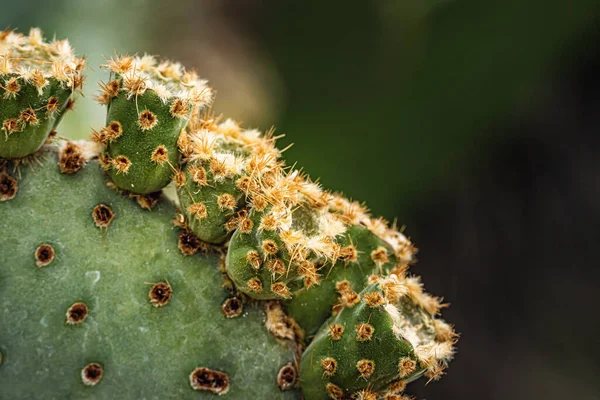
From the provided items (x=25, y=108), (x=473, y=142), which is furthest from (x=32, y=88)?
(x=473, y=142)

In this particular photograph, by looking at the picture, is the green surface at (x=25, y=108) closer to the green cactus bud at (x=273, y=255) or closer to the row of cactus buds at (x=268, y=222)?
the row of cactus buds at (x=268, y=222)

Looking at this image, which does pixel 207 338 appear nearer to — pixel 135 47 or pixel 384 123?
pixel 384 123

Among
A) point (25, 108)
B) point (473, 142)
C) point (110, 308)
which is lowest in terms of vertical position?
point (110, 308)

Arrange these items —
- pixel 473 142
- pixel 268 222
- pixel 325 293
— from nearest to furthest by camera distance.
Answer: pixel 268 222
pixel 325 293
pixel 473 142

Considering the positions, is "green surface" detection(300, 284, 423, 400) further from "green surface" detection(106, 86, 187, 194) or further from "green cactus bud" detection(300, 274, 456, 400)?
"green surface" detection(106, 86, 187, 194)

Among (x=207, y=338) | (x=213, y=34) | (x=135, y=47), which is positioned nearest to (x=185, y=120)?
(x=207, y=338)

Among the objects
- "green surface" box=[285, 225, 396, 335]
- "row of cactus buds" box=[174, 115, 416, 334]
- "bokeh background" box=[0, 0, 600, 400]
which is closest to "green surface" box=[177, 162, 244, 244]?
"row of cactus buds" box=[174, 115, 416, 334]

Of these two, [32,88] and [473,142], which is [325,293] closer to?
[32,88]

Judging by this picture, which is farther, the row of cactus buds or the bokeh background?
the bokeh background
